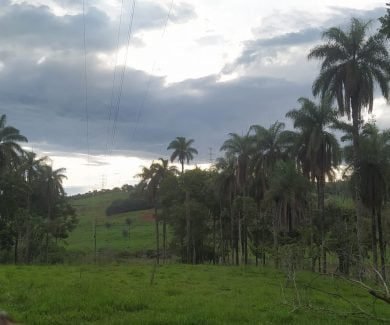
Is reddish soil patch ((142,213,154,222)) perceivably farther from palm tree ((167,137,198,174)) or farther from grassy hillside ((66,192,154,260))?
palm tree ((167,137,198,174))

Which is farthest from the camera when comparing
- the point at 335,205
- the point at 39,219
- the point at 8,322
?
the point at 39,219

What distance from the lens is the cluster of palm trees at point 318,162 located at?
3941cm

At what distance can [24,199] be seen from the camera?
66.5 meters

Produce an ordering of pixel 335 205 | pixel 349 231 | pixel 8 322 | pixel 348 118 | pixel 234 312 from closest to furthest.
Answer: pixel 8 322
pixel 234 312
pixel 348 118
pixel 349 231
pixel 335 205

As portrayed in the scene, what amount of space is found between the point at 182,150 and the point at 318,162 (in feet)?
93.7

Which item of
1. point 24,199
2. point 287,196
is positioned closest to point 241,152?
point 287,196

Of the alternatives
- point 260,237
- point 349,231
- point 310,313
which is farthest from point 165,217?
point 310,313

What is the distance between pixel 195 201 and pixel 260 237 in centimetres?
1037

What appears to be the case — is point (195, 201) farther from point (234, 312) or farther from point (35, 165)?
point (234, 312)

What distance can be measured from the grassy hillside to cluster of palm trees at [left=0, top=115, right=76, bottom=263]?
10.5m

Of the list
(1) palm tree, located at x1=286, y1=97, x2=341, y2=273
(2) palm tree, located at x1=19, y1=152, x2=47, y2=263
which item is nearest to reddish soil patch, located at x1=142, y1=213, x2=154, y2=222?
(2) palm tree, located at x1=19, y1=152, x2=47, y2=263

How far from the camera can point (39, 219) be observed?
6334cm

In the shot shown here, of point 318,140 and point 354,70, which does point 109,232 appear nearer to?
point 318,140

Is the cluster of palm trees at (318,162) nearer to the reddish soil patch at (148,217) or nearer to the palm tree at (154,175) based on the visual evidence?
the palm tree at (154,175)
